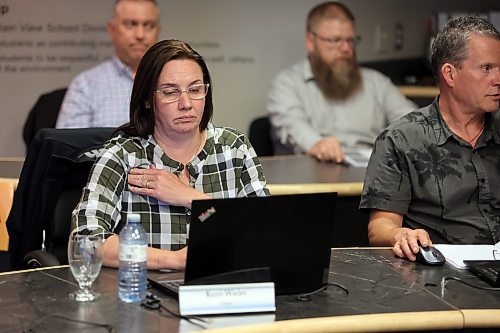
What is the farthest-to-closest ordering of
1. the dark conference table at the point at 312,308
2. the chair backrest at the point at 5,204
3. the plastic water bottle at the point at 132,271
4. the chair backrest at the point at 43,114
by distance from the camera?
the chair backrest at the point at 43,114
the chair backrest at the point at 5,204
the plastic water bottle at the point at 132,271
the dark conference table at the point at 312,308

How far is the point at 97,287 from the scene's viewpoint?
236cm

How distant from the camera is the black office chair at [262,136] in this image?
5.10 metres

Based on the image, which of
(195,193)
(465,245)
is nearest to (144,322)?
(195,193)

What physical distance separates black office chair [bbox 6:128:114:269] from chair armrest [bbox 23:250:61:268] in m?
0.02

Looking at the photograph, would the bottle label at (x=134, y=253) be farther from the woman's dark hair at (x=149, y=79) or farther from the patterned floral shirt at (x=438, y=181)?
the patterned floral shirt at (x=438, y=181)

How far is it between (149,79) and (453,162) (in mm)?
1011

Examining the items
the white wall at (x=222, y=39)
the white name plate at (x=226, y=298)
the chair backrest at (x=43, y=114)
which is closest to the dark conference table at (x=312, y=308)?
the white name plate at (x=226, y=298)

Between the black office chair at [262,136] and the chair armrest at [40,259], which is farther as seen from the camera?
the black office chair at [262,136]

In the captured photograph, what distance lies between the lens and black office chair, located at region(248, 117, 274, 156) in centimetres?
510

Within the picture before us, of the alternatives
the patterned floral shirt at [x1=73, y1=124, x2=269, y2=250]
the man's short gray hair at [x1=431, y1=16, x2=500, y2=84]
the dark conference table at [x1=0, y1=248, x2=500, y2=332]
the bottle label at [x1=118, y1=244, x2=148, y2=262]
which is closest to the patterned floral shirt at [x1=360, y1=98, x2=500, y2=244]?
the man's short gray hair at [x1=431, y1=16, x2=500, y2=84]

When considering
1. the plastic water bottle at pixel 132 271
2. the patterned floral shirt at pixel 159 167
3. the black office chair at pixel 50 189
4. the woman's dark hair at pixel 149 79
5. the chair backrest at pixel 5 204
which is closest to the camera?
the plastic water bottle at pixel 132 271

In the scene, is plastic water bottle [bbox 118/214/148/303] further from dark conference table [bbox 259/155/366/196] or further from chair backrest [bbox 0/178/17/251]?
dark conference table [bbox 259/155/366/196]

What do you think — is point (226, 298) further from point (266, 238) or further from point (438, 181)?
point (438, 181)

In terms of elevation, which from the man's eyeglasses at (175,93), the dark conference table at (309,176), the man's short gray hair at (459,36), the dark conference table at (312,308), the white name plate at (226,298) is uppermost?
the man's short gray hair at (459,36)
